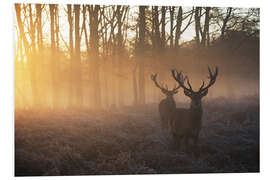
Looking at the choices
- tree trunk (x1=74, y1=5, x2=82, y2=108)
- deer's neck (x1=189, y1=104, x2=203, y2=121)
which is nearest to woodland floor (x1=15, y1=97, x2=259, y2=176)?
tree trunk (x1=74, y1=5, x2=82, y2=108)

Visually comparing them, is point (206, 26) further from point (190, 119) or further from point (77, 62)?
point (77, 62)

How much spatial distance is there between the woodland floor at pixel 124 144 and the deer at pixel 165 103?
175mm

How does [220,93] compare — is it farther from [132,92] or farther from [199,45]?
[132,92]

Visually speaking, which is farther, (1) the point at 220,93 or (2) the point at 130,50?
(2) the point at 130,50

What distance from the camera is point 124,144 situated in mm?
5781

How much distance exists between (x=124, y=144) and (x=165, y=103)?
157cm

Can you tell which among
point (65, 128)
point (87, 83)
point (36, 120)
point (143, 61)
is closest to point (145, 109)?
point (143, 61)

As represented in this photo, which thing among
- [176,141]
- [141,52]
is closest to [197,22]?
[141,52]

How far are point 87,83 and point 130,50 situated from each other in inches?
64.7

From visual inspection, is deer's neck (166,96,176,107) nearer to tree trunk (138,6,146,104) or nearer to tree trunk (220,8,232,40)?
tree trunk (138,6,146,104)

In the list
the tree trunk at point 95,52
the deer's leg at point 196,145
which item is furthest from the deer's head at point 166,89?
the tree trunk at point 95,52

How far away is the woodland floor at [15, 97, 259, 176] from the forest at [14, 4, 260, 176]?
2cm

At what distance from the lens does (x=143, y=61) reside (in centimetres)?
698

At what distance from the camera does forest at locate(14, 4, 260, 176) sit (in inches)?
219
